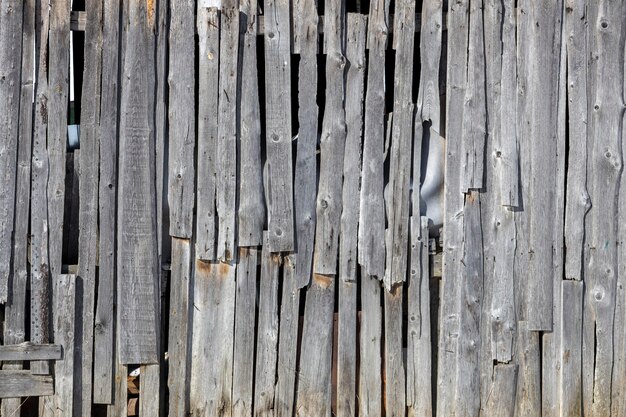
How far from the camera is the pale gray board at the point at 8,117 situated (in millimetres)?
5387

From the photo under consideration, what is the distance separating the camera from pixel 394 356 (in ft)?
18.6

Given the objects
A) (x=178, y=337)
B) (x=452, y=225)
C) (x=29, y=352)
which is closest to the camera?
(x=29, y=352)

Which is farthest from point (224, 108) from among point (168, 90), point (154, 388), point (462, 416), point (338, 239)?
point (462, 416)

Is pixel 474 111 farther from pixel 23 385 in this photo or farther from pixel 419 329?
pixel 23 385

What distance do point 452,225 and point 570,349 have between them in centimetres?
123

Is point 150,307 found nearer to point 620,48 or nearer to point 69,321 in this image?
point 69,321

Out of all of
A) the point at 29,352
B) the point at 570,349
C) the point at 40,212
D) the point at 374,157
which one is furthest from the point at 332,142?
the point at 29,352

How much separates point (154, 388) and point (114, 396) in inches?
10.7

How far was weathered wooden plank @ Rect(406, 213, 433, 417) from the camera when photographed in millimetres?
5688

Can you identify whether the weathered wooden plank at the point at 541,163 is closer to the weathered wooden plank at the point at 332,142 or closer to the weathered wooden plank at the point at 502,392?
the weathered wooden plank at the point at 502,392

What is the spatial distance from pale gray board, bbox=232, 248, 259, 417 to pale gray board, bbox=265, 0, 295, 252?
0.88 ft

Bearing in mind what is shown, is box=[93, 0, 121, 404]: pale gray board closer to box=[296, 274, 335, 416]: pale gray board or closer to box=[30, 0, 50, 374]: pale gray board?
box=[30, 0, 50, 374]: pale gray board

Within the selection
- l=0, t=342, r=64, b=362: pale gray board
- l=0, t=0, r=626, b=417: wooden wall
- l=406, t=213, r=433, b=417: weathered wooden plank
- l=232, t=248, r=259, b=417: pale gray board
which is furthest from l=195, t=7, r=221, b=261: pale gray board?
l=406, t=213, r=433, b=417: weathered wooden plank

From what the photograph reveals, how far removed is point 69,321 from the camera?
544 centimetres
